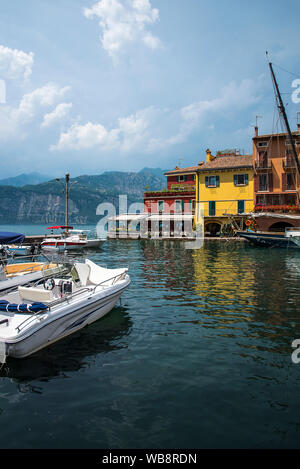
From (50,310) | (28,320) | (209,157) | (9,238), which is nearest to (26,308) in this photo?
(28,320)

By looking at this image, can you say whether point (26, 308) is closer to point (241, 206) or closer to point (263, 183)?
point (263, 183)

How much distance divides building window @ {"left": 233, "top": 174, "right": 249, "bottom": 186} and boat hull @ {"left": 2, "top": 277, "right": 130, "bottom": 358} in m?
43.6

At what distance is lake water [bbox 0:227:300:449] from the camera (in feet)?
17.9

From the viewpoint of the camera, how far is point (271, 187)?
48.2 m

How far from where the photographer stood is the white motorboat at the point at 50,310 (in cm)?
799

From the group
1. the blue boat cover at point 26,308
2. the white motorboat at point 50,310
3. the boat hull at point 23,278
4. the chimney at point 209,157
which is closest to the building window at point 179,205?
the chimney at point 209,157

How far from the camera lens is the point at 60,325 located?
29.9ft

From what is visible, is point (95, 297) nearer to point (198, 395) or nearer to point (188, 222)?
point (198, 395)

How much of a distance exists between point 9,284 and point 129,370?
23.8ft

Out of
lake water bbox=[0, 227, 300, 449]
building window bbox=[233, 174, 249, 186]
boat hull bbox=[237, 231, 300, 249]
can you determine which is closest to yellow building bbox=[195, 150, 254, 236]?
building window bbox=[233, 174, 249, 186]

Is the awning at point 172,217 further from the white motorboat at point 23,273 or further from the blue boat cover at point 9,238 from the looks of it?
the blue boat cover at point 9,238

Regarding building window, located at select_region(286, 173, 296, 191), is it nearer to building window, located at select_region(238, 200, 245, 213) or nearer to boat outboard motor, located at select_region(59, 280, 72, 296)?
building window, located at select_region(238, 200, 245, 213)

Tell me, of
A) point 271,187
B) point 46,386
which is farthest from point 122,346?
point 271,187

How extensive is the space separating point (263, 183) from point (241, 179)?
3.76m
